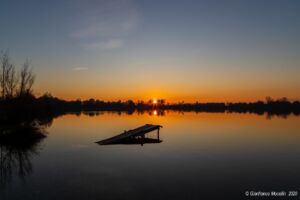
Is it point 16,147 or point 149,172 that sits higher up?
point 16,147

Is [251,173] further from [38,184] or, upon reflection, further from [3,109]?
[3,109]

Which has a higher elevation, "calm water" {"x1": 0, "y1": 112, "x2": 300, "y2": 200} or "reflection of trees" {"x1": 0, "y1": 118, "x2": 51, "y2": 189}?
"reflection of trees" {"x1": 0, "y1": 118, "x2": 51, "y2": 189}

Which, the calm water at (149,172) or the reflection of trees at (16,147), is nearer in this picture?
the calm water at (149,172)

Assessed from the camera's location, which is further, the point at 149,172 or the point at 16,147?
the point at 16,147

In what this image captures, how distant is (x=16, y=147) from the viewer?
38.1 m

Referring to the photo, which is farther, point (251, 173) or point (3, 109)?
point (3, 109)

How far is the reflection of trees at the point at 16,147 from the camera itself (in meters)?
25.6

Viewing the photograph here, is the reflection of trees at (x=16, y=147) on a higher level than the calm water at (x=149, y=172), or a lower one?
higher

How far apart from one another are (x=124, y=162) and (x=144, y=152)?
6639 millimetres

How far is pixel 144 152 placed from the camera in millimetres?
36469

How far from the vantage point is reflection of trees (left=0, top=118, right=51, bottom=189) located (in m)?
25.6

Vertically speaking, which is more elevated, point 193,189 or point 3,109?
point 3,109

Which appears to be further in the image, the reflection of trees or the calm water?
the reflection of trees

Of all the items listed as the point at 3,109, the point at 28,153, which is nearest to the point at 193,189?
the point at 28,153
